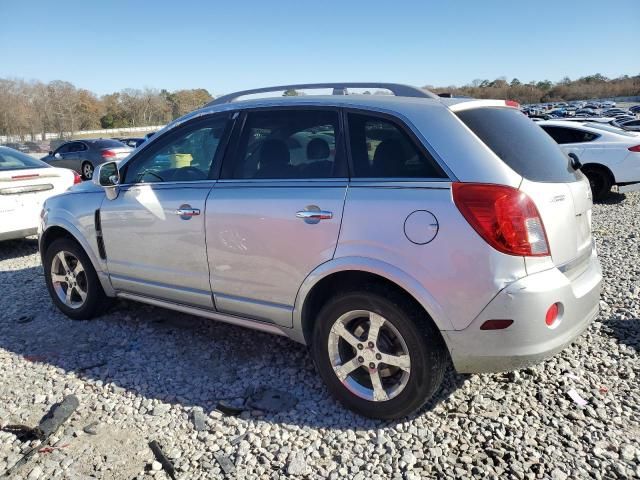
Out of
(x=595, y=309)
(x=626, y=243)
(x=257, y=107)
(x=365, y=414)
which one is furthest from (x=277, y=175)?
(x=626, y=243)

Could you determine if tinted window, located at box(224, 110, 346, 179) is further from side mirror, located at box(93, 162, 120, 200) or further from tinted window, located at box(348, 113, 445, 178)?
side mirror, located at box(93, 162, 120, 200)

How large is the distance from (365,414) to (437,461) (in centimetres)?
50

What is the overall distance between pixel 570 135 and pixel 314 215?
8.95m

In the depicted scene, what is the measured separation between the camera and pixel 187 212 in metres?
3.43

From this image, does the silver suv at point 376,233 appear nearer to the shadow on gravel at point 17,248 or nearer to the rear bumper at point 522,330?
the rear bumper at point 522,330

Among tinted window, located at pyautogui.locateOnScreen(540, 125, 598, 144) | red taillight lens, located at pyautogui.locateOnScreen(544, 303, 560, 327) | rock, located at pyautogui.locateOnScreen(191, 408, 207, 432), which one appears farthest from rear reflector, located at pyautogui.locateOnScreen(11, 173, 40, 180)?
tinted window, located at pyautogui.locateOnScreen(540, 125, 598, 144)

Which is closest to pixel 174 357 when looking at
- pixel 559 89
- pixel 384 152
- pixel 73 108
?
pixel 384 152

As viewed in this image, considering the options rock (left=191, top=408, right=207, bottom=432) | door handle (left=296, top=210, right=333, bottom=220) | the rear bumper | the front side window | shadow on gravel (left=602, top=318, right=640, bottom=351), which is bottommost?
shadow on gravel (left=602, top=318, right=640, bottom=351)

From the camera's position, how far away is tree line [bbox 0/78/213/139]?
68.1m

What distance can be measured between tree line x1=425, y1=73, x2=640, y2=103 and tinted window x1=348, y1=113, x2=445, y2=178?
111 meters

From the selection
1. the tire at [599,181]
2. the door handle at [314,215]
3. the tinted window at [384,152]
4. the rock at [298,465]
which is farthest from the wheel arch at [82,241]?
the tire at [599,181]

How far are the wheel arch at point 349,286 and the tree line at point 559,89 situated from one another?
111m

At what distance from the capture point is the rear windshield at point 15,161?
6848 mm

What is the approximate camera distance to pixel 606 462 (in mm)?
2457
